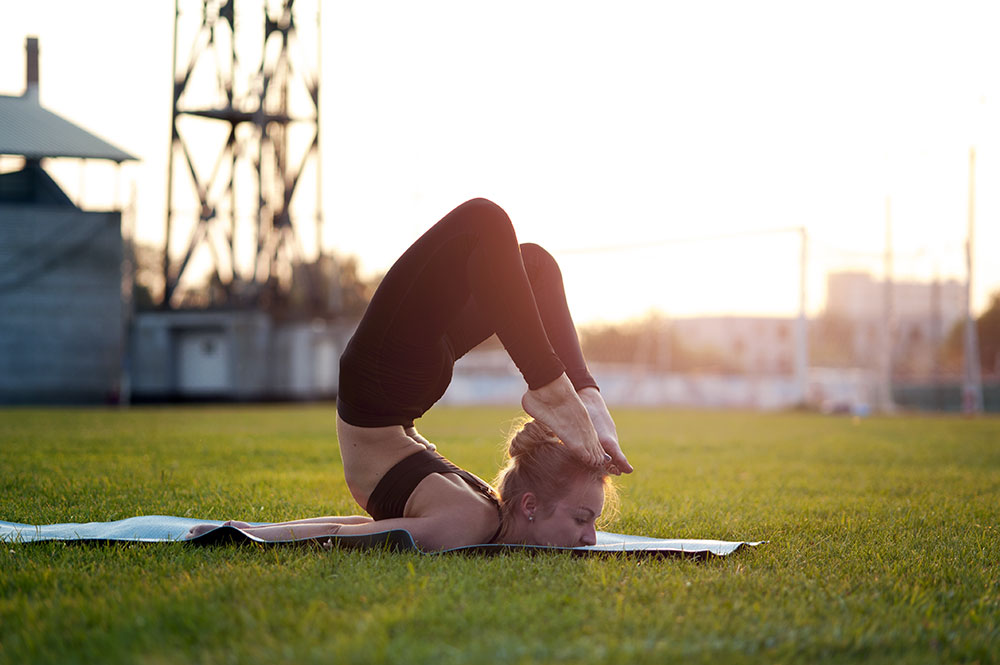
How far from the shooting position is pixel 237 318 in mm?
22594

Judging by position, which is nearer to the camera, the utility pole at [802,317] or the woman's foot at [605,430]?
the woman's foot at [605,430]

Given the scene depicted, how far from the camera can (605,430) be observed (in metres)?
2.85

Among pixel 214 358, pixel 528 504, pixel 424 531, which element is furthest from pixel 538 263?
pixel 214 358

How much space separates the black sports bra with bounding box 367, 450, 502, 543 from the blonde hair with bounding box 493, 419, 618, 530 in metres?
0.05

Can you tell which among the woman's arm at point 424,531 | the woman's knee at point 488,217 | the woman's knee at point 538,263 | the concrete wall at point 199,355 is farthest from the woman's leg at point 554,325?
the concrete wall at point 199,355

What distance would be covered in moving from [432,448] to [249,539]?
→ 57 centimetres

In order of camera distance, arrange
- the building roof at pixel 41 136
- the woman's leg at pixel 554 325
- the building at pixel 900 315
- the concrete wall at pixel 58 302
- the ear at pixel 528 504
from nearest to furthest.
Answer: the ear at pixel 528 504, the woman's leg at pixel 554 325, the building roof at pixel 41 136, the concrete wall at pixel 58 302, the building at pixel 900 315

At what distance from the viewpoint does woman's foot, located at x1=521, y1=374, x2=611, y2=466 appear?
2590 mm

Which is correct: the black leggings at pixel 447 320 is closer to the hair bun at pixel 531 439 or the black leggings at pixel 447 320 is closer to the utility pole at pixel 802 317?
the hair bun at pixel 531 439

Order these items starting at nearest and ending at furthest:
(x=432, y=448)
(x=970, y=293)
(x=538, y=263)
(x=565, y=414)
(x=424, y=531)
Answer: (x=565, y=414)
(x=424, y=531)
(x=432, y=448)
(x=538, y=263)
(x=970, y=293)

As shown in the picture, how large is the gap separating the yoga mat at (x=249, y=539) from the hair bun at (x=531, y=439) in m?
0.27

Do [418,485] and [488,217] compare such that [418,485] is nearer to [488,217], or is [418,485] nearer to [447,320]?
[447,320]

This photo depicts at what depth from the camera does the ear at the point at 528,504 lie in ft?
9.27

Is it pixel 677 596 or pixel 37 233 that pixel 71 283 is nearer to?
pixel 37 233
